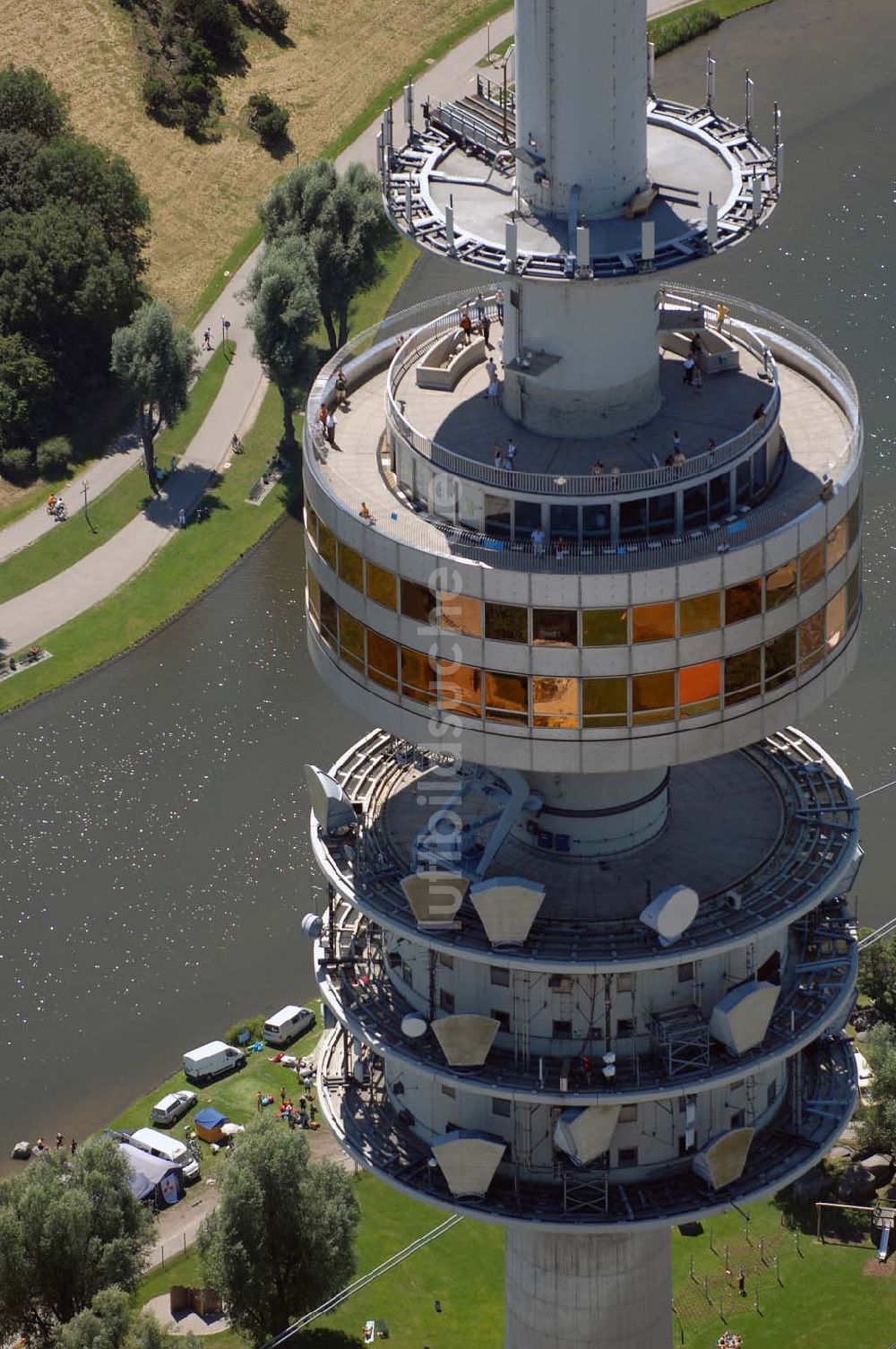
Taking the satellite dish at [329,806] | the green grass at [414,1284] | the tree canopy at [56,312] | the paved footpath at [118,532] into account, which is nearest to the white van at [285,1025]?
the green grass at [414,1284]

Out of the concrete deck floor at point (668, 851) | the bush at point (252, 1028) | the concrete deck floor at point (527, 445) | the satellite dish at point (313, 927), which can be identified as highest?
the concrete deck floor at point (527, 445)

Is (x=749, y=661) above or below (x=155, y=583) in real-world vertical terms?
above

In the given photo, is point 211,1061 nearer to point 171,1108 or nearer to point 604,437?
point 171,1108

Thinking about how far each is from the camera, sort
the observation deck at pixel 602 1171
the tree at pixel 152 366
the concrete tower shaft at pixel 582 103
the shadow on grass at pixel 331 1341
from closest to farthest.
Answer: the concrete tower shaft at pixel 582 103 < the observation deck at pixel 602 1171 < the shadow on grass at pixel 331 1341 < the tree at pixel 152 366

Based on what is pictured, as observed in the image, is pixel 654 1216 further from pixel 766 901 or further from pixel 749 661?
pixel 749 661

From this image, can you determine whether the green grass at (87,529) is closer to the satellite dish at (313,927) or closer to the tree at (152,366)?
the tree at (152,366)

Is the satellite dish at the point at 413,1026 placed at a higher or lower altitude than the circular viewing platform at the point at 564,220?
lower

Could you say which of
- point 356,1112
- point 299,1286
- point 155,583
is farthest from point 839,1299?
point 155,583

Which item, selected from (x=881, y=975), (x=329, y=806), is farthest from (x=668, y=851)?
(x=881, y=975)
